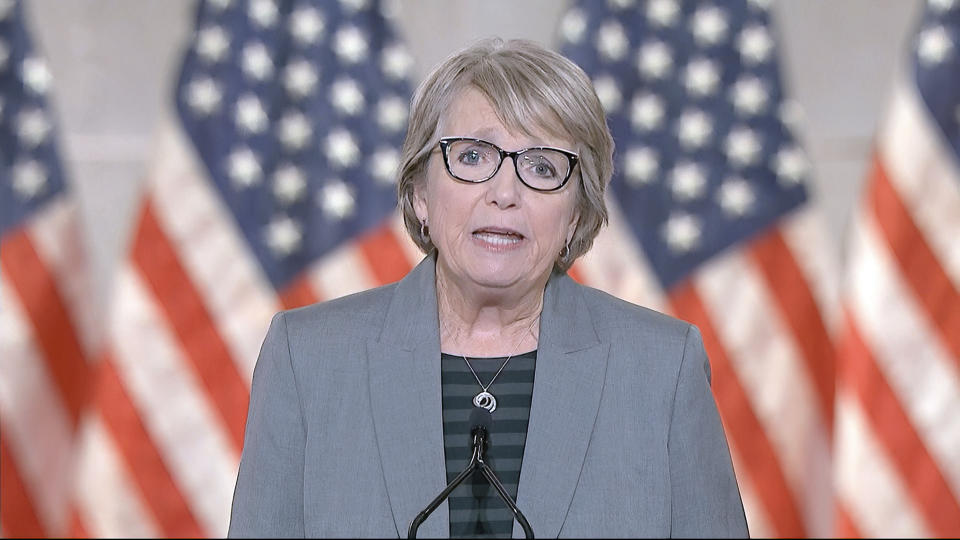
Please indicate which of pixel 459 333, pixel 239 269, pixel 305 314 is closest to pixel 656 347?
pixel 459 333

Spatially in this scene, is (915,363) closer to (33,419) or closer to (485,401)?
(485,401)

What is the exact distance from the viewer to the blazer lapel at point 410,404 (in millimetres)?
1583

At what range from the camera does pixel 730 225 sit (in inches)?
125

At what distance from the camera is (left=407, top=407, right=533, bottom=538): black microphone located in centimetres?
136

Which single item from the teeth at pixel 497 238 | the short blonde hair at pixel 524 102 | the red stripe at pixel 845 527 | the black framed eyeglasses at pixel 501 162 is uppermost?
the short blonde hair at pixel 524 102

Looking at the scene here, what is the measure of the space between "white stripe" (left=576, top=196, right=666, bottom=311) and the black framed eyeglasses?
1.47 m

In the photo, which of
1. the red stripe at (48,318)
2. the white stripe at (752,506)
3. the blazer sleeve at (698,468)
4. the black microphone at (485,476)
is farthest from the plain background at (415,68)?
the black microphone at (485,476)

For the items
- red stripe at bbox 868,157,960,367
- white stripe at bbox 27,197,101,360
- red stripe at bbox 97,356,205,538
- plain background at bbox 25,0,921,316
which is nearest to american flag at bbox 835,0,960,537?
red stripe at bbox 868,157,960,367

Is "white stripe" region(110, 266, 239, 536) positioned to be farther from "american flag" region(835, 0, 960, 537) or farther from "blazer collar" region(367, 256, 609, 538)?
"american flag" region(835, 0, 960, 537)

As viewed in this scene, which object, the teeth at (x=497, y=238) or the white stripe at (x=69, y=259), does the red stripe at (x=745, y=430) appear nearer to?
the teeth at (x=497, y=238)

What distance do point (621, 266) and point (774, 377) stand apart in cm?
55

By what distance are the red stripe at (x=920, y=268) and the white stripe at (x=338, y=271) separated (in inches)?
58.5

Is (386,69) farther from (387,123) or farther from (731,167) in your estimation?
(731,167)

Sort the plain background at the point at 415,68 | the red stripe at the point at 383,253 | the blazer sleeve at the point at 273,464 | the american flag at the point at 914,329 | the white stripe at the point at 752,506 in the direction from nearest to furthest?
the blazer sleeve at the point at 273,464
the american flag at the point at 914,329
the white stripe at the point at 752,506
the red stripe at the point at 383,253
the plain background at the point at 415,68
